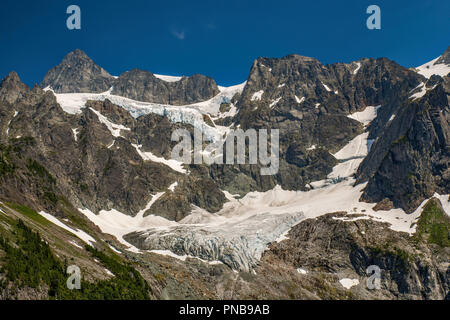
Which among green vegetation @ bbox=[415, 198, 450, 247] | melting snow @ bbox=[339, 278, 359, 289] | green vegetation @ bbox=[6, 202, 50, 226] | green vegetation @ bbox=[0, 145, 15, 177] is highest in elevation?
green vegetation @ bbox=[0, 145, 15, 177]

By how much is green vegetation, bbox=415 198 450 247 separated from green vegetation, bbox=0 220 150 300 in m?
131

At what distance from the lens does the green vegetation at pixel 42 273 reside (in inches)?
2002

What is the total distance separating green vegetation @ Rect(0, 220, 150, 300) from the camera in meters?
50.9

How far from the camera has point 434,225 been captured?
169875mm

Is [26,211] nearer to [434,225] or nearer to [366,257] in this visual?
[366,257]

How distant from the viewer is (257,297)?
344 feet

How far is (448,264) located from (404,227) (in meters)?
33.3

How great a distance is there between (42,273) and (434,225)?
165301 mm
